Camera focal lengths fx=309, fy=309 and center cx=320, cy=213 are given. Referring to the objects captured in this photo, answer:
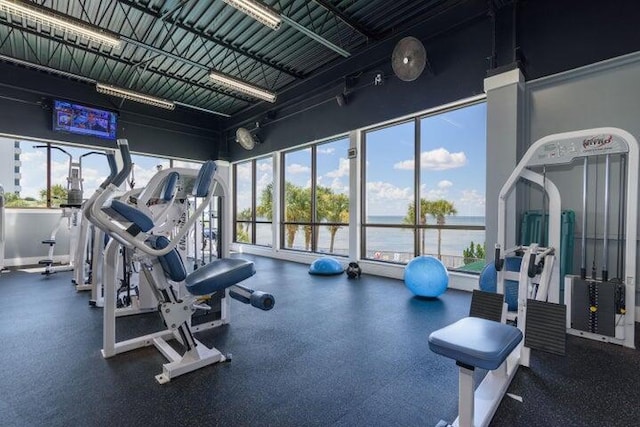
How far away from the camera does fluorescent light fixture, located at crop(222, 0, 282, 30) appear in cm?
364

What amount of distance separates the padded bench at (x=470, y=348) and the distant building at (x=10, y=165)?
864cm

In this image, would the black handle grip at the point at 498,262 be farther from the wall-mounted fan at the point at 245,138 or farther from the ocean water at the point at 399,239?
the wall-mounted fan at the point at 245,138

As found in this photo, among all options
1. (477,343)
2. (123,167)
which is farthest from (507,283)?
(123,167)

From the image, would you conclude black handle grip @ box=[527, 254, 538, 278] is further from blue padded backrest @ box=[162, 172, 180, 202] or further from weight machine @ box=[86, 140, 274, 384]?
blue padded backrest @ box=[162, 172, 180, 202]

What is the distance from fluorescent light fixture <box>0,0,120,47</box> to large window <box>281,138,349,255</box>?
4155 millimetres

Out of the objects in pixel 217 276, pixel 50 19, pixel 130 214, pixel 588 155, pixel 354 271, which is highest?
pixel 50 19

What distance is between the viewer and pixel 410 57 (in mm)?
4363

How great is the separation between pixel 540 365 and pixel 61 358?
3.71 meters

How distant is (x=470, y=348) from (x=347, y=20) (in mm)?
4880

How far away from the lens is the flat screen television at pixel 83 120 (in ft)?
21.7

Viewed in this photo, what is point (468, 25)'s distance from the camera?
436 centimetres

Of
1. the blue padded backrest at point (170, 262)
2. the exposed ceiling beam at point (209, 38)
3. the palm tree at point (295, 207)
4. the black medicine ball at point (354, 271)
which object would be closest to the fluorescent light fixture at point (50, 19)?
the exposed ceiling beam at point (209, 38)

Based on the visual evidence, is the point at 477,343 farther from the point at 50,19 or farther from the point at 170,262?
the point at 50,19

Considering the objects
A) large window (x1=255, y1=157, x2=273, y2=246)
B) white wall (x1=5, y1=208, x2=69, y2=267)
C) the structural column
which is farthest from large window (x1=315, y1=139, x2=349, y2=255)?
white wall (x1=5, y1=208, x2=69, y2=267)
